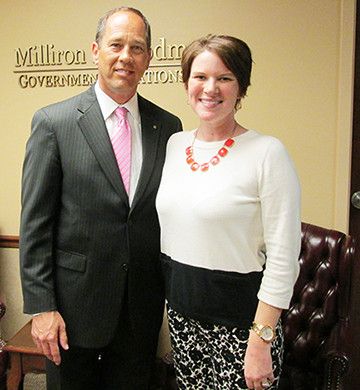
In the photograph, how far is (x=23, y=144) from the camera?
100 inches

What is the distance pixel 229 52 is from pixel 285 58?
109cm

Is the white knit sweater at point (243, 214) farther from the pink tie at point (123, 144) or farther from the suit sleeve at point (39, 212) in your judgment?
the suit sleeve at point (39, 212)

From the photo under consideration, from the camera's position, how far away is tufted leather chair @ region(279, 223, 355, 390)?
1812 millimetres

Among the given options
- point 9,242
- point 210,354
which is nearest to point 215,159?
point 210,354

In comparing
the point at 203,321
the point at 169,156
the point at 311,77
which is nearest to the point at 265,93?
the point at 311,77

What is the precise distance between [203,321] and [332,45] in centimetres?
166

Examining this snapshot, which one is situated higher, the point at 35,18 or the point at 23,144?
the point at 35,18

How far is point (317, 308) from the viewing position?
195 cm

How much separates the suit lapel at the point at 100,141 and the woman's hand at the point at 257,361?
64cm

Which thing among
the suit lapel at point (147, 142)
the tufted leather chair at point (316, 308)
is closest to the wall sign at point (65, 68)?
the suit lapel at point (147, 142)

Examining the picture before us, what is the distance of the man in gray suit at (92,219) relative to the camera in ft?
4.51

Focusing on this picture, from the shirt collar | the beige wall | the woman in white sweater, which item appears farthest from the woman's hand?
the beige wall

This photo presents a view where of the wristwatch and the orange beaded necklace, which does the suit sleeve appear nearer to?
the orange beaded necklace

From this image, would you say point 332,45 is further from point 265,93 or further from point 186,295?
point 186,295
